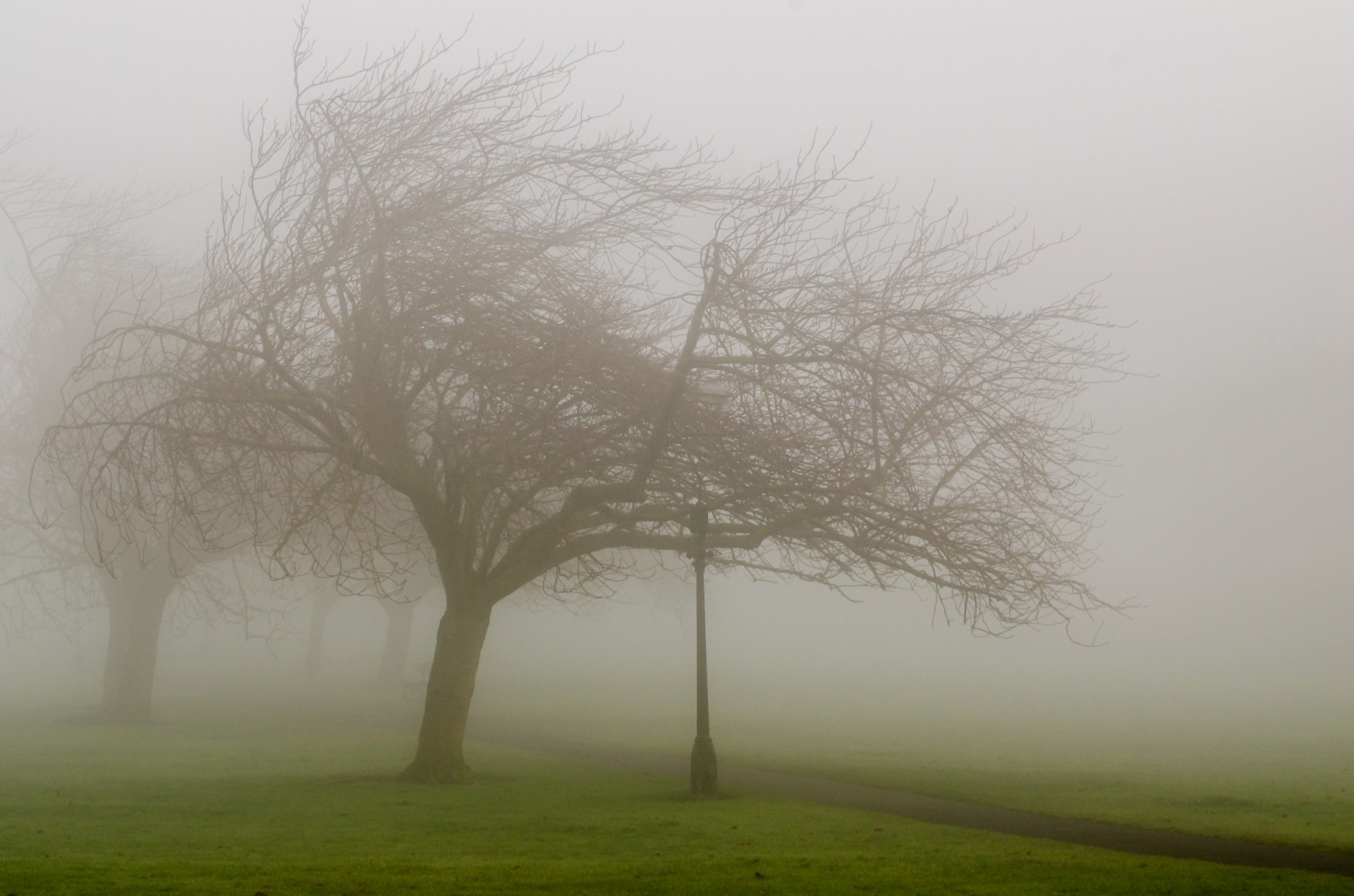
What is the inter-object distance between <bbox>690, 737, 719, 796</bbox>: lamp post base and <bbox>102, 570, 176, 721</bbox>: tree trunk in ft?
63.7

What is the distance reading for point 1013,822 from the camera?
50.1 feet

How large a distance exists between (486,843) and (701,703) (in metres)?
4.40

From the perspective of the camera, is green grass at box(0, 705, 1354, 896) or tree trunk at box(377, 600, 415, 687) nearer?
green grass at box(0, 705, 1354, 896)

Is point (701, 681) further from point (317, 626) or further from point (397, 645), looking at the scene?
point (317, 626)

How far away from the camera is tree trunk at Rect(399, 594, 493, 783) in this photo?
61.4 ft

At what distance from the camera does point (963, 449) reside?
17266 millimetres

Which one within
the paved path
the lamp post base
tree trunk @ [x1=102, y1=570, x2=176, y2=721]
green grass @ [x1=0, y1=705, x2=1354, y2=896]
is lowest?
green grass @ [x1=0, y1=705, x2=1354, y2=896]

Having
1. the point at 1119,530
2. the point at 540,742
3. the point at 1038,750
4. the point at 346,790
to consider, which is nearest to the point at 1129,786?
the point at 1038,750

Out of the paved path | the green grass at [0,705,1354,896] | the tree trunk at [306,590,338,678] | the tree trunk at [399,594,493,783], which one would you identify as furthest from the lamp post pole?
the tree trunk at [306,590,338,678]

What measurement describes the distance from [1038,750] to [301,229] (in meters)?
20.1

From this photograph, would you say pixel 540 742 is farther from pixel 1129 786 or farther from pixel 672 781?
pixel 1129 786

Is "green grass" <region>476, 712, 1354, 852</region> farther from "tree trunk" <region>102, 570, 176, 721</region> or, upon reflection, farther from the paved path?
"tree trunk" <region>102, 570, 176, 721</region>

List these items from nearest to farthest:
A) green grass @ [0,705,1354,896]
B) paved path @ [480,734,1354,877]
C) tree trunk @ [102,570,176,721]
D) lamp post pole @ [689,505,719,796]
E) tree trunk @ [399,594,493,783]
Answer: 1. green grass @ [0,705,1354,896]
2. paved path @ [480,734,1354,877]
3. lamp post pole @ [689,505,719,796]
4. tree trunk @ [399,594,493,783]
5. tree trunk @ [102,570,176,721]

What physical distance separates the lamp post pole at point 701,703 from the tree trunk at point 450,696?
370cm
